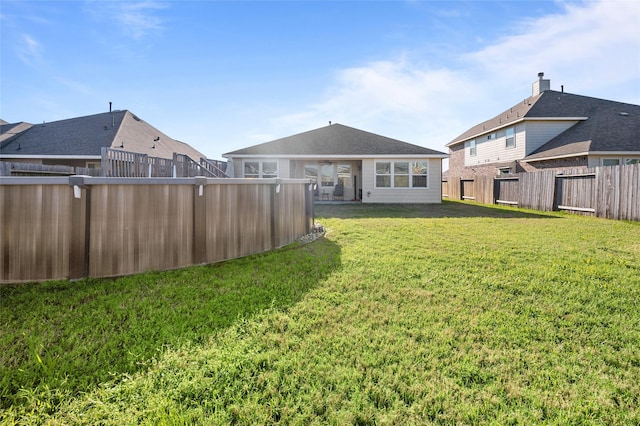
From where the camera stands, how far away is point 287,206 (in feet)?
21.2

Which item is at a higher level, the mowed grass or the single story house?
the single story house

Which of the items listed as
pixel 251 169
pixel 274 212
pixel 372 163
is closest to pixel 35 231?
pixel 274 212

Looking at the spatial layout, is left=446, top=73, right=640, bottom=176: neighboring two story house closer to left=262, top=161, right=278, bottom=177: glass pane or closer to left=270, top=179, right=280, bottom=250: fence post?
left=262, top=161, right=278, bottom=177: glass pane

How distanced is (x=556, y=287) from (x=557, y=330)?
1297 mm

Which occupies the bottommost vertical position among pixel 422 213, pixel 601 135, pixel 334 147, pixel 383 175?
pixel 422 213

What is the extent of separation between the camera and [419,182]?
17.0 meters

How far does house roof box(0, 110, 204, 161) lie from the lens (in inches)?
613

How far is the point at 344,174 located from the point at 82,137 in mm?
14452

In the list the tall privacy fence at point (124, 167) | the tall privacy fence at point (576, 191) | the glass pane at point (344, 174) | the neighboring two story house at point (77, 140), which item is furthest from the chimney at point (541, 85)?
the tall privacy fence at point (124, 167)

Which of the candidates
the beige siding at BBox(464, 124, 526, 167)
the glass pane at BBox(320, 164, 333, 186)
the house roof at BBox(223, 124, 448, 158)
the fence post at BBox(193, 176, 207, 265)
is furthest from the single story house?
the fence post at BBox(193, 176, 207, 265)

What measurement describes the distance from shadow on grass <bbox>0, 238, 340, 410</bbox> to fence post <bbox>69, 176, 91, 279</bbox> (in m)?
0.22

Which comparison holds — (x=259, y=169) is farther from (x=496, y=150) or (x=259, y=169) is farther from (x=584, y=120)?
(x=584, y=120)

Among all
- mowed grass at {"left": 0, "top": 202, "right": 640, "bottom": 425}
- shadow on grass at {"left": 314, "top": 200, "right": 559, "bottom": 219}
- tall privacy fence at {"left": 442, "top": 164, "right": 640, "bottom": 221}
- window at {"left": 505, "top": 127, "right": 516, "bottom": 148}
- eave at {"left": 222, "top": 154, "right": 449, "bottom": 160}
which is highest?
window at {"left": 505, "top": 127, "right": 516, "bottom": 148}

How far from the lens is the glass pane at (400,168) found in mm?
17047
